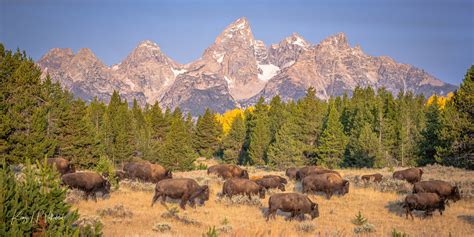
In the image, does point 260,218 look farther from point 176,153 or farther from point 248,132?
point 248,132

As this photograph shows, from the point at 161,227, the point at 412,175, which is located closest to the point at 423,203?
the point at 412,175

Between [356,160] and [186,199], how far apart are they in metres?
33.0

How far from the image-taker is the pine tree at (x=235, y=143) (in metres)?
70.2

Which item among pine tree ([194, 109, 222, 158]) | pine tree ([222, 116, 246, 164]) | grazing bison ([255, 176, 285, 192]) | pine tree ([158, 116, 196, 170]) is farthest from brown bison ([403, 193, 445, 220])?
pine tree ([194, 109, 222, 158])

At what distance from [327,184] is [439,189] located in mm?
5553

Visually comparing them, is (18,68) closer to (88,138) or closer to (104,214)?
(88,138)

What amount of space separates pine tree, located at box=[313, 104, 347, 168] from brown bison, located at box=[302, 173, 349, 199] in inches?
1153

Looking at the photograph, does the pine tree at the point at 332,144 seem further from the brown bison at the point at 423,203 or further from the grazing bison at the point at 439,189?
the brown bison at the point at 423,203

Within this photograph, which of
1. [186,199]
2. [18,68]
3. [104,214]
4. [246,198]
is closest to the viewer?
[104,214]

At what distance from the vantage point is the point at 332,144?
50.6 meters

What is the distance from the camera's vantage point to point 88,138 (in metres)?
41.5

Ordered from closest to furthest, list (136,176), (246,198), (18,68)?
(246,198) < (136,176) < (18,68)

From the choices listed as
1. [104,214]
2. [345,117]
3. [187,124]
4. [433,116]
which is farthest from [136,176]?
[187,124]

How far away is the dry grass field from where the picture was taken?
13250mm
